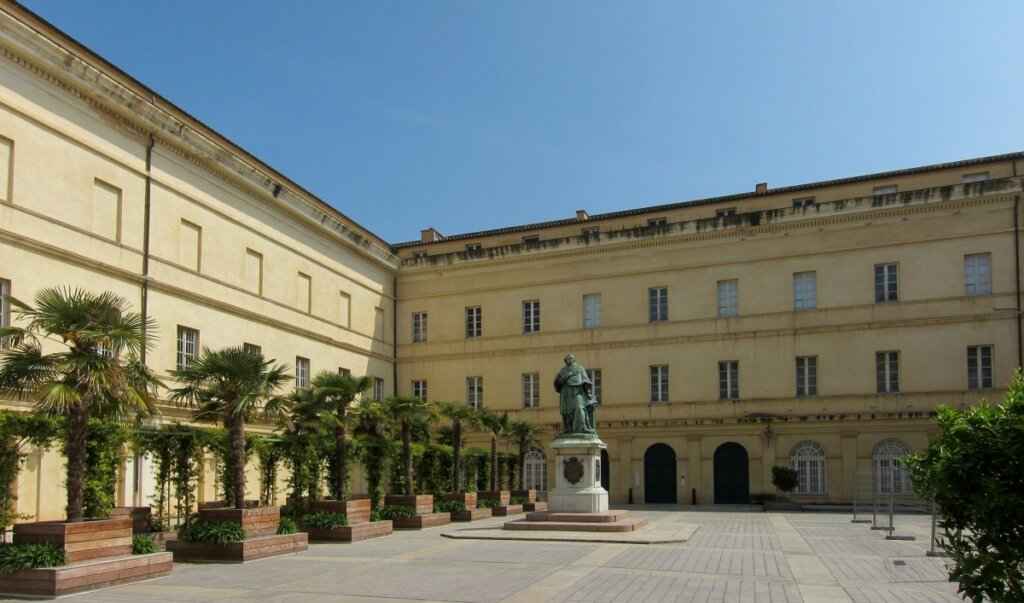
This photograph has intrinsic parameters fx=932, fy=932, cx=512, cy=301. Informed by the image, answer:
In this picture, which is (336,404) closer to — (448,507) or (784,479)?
(448,507)

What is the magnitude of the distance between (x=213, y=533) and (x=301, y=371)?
1966 cm

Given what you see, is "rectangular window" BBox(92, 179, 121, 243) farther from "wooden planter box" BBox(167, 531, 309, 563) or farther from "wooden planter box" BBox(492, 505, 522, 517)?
"wooden planter box" BBox(492, 505, 522, 517)

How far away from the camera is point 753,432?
38719mm

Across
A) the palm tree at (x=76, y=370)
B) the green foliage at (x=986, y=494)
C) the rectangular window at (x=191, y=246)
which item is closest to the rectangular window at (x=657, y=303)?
the rectangular window at (x=191, y=246)

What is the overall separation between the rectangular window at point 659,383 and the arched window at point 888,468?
8.73 m

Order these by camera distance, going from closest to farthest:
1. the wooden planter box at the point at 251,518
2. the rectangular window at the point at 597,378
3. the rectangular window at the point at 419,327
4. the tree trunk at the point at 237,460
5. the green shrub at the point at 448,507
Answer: the wooden planter box at the point at 251,518
the tree trunk at the point at 237,460
the green shrub at the point at 448,507
the rectangular window at the point at 597,378
the rectangular window at the point at 419,327

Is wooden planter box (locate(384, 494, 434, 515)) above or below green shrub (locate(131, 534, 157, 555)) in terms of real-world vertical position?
below

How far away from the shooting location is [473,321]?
4475 cm

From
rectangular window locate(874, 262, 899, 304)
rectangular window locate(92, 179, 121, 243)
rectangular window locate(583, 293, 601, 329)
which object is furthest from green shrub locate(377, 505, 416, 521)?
rectangular window locate(874, 262, 899, 304)

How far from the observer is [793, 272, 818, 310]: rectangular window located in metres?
38.4

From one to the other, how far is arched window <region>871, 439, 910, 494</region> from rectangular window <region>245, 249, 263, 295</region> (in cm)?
2464

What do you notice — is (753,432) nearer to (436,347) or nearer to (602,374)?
(602,374)

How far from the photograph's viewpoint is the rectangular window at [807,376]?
38000 mm

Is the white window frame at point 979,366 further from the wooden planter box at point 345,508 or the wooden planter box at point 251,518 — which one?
the wooden planter box at point 251,518
